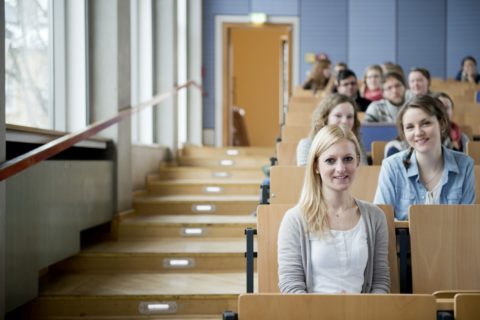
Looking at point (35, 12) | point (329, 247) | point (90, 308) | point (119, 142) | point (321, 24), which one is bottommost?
point (90, 308)

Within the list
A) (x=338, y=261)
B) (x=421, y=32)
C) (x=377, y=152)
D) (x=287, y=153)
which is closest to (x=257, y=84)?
(x=421, y=32)

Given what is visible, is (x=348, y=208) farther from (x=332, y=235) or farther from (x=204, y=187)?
(x=204, y=187)

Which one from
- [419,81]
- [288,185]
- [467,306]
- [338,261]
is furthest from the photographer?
[419,81]

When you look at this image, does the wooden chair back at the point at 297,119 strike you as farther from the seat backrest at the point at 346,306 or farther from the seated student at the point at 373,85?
the seat backrest at the point at 346,306

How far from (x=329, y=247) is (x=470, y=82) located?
6673 millimetres

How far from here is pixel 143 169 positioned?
5.39m

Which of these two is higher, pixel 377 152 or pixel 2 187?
pixel 377 152

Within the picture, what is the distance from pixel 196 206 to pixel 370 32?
4.87 meters

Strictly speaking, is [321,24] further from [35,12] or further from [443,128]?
[443,128]

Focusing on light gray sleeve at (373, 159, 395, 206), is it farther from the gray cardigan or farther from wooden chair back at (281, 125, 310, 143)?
wooden chair back at (281, 125, 310, 143)

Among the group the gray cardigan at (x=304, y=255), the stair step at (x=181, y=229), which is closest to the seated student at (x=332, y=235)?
the gray cardigan at (x=304, y=255)

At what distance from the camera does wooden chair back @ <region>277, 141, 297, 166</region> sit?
12.5ft

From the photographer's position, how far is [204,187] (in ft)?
17.5

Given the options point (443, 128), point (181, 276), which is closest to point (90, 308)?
point (181, 276)
